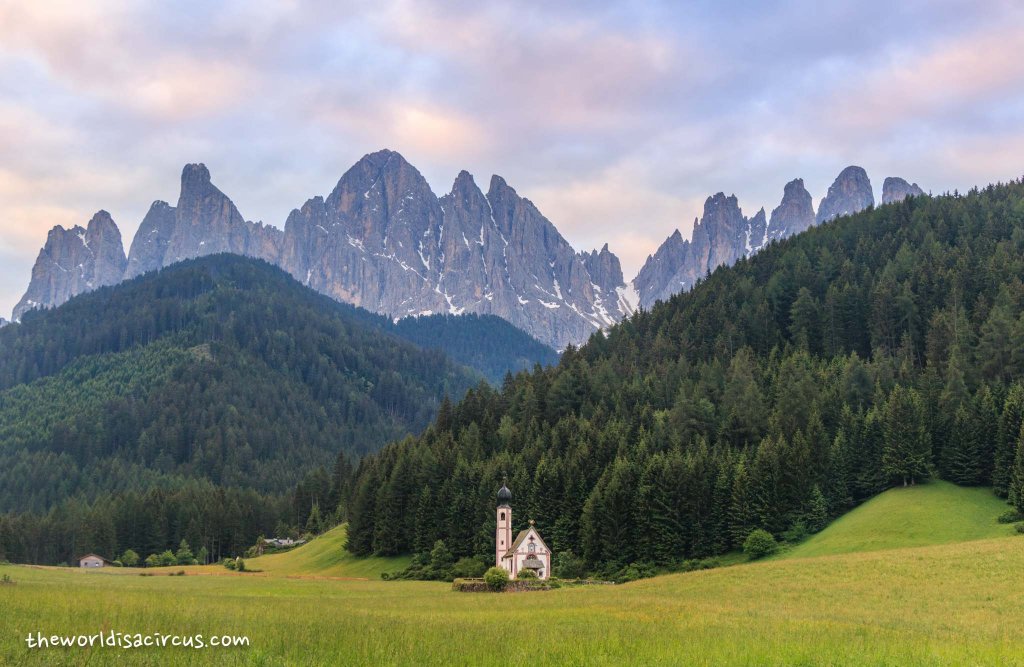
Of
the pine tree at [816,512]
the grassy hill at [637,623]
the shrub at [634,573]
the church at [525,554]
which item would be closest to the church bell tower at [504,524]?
the church at [525,554]

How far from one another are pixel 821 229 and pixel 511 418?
84.1 m

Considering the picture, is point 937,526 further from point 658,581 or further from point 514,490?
point 514,490

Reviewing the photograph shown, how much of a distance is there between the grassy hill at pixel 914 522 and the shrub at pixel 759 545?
1883 millimetres

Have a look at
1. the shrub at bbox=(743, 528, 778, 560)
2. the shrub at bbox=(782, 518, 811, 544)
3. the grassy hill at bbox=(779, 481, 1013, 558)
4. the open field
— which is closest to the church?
the open field

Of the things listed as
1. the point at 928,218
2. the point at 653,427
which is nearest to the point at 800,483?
the point at 653,427

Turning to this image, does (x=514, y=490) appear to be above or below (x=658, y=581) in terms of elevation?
above

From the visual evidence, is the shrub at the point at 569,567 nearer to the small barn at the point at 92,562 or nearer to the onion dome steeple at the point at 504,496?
the onion dome steeple at the point at 504,496

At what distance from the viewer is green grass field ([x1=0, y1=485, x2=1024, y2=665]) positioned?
26094 millimetres

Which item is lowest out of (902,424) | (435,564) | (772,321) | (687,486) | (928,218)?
(435,564)

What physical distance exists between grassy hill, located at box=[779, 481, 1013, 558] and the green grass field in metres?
13.1

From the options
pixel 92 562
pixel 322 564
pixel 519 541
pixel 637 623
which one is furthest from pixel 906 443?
pixel 92 562

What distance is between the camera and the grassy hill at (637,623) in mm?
26047

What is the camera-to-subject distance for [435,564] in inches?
3558

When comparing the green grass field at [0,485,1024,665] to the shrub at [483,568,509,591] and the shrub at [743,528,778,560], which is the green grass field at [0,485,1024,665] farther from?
the shrub at [743,528,778,560]
